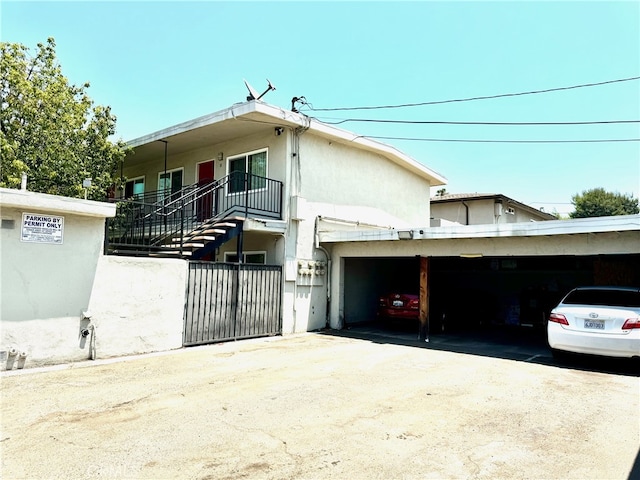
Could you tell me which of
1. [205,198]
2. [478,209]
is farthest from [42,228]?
[478,209]

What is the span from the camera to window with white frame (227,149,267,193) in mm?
12570

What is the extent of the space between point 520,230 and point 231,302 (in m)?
6.89

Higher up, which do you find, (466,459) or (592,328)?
(592,328)

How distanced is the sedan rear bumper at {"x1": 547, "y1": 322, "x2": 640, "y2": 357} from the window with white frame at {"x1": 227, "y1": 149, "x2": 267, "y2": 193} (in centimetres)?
834

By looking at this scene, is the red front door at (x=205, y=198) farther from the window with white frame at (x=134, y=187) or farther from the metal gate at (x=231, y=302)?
the window with white frame at (x=134, y=187)

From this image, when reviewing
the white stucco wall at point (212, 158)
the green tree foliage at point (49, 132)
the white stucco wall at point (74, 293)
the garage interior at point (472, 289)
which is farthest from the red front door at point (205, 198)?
the garage interior at point (472, 289)

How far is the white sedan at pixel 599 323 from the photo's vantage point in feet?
22.8

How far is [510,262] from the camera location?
54.4 ft

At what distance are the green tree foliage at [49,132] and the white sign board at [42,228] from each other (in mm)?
7684

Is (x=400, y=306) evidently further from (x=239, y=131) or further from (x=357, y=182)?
(x=239, y=131)

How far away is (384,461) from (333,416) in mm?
1308

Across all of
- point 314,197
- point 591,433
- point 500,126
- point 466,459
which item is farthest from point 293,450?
point 500,126

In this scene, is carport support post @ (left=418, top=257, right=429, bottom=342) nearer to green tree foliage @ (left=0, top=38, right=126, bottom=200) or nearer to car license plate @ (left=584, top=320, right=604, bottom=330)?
car license plate @ (left=584, top=320, right=604, bottom=330)

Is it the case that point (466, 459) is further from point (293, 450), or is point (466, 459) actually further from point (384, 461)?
point (293, 450)
